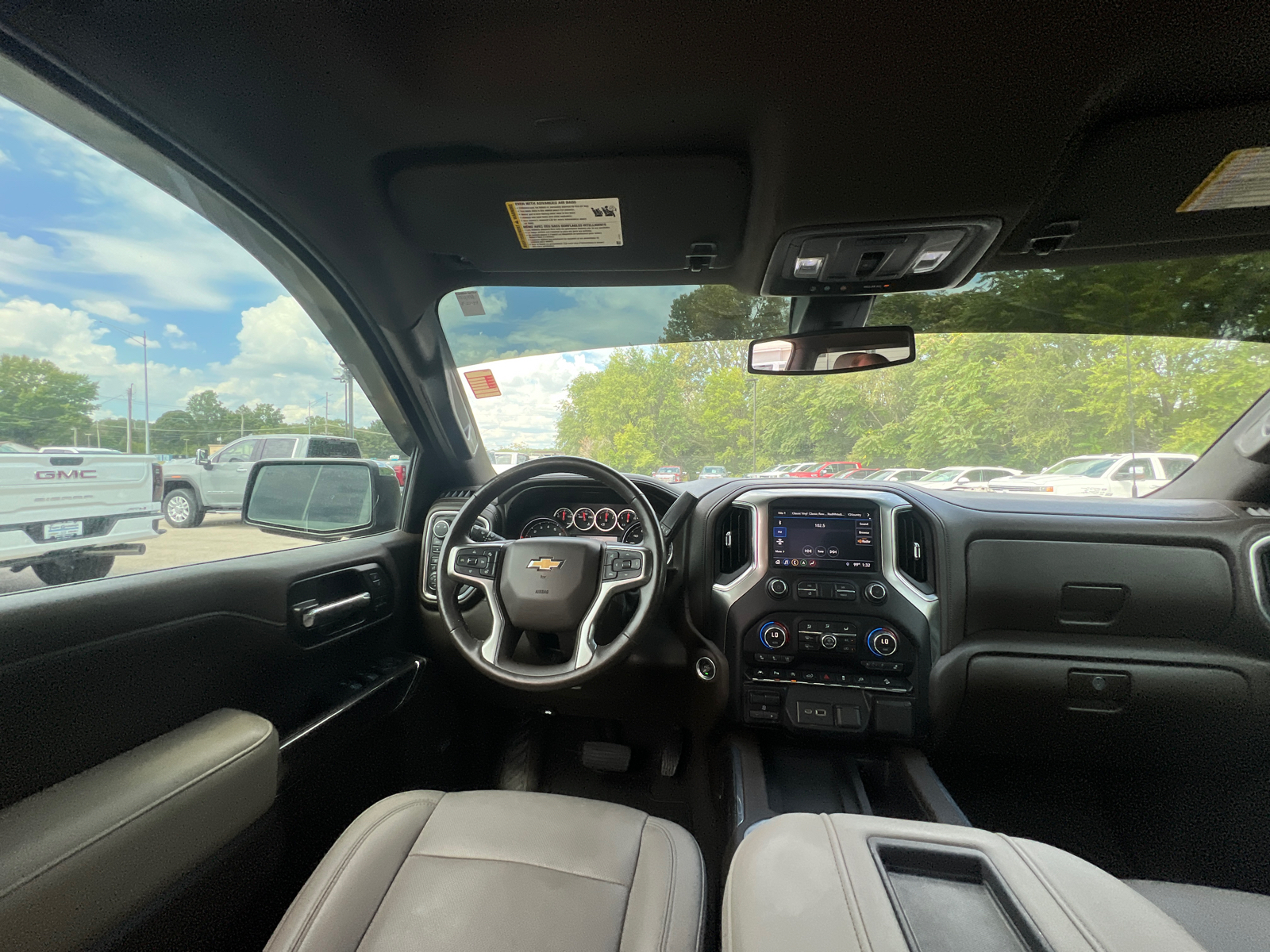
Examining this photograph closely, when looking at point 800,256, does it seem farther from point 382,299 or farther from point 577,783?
point 577,783

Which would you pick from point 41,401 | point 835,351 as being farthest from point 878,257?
point 41,401

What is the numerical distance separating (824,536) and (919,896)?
4.23 feet

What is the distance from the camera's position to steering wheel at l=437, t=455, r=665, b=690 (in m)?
1.71

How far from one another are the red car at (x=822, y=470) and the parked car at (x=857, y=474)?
0.01m

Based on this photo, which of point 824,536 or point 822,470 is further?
point 822,470

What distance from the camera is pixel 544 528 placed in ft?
8.02

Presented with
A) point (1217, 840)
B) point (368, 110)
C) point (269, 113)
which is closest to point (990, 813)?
point (1217, 840)

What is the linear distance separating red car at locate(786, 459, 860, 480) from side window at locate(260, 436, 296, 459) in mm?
1941

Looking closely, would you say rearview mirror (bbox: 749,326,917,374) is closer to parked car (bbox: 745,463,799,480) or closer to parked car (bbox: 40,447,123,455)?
parked car (bbox: 745,463,799,480)

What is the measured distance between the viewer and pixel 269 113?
136cm

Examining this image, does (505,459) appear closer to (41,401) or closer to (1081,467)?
(41,401)

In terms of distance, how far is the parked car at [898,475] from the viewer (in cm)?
219

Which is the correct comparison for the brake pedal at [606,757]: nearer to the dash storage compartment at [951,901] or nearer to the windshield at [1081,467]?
the dash storage compartment at [951,901]

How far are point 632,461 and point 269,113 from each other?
5.10 ft
